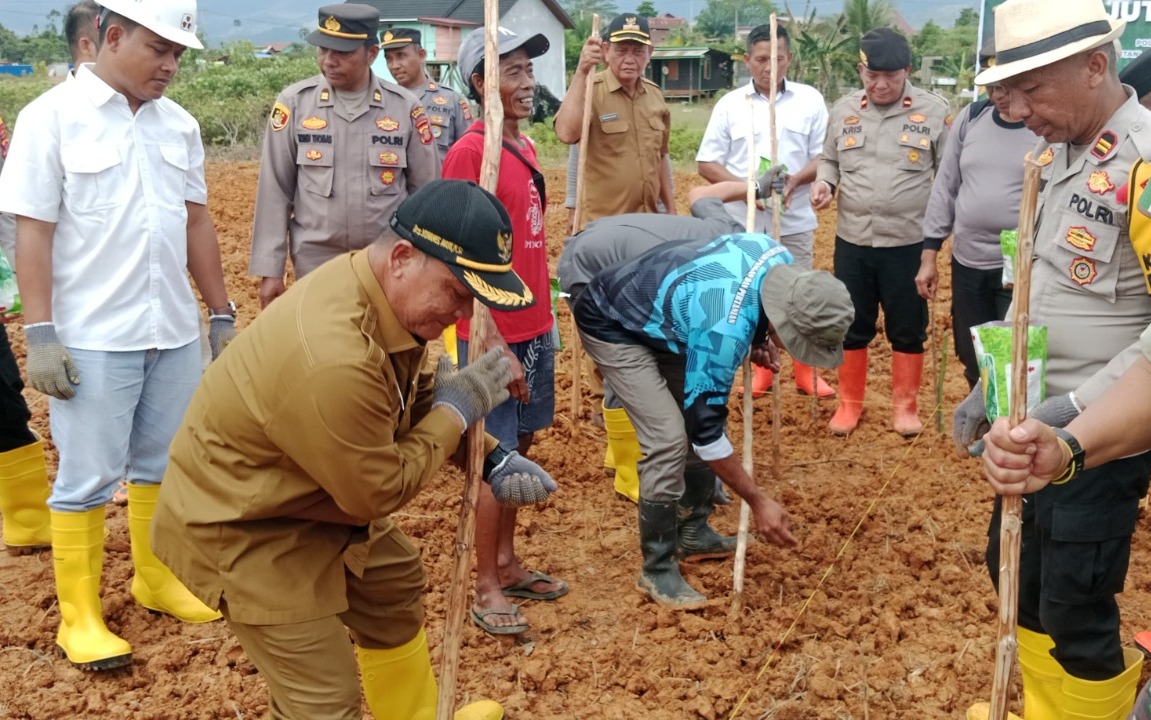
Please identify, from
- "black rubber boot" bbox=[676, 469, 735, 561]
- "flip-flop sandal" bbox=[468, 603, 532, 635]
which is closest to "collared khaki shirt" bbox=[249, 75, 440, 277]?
"flip-flop sandal" bbox=[468, 603, 532, 635]

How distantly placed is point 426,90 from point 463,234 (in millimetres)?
5144

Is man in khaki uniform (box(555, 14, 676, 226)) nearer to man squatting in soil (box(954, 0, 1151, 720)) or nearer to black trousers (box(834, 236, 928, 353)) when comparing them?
black trousers (box(834, 236, 928, 353))

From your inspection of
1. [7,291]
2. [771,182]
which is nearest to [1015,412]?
[771,182]

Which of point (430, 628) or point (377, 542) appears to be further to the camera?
point (430, 628)

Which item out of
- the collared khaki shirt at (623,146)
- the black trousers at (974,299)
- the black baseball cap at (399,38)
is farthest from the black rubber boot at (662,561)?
the black baseball cap at (399,38)

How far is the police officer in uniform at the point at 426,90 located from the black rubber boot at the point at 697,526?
3219mm

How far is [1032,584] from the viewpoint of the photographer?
3.10m

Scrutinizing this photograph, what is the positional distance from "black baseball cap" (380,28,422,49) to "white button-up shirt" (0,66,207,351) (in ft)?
11.8

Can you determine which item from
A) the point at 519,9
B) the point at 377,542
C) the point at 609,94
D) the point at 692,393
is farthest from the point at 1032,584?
the point at 519,9

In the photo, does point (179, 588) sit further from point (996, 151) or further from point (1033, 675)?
point (996, 151)

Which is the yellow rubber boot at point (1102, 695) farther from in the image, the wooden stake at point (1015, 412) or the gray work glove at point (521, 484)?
the gray work glove at point (521, 484)

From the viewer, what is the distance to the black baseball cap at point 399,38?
24.1 feet

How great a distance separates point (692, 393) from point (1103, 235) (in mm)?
1437

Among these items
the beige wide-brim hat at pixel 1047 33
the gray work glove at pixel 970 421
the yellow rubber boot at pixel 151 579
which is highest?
the beige wide-brim hat at pixel 1047 33
